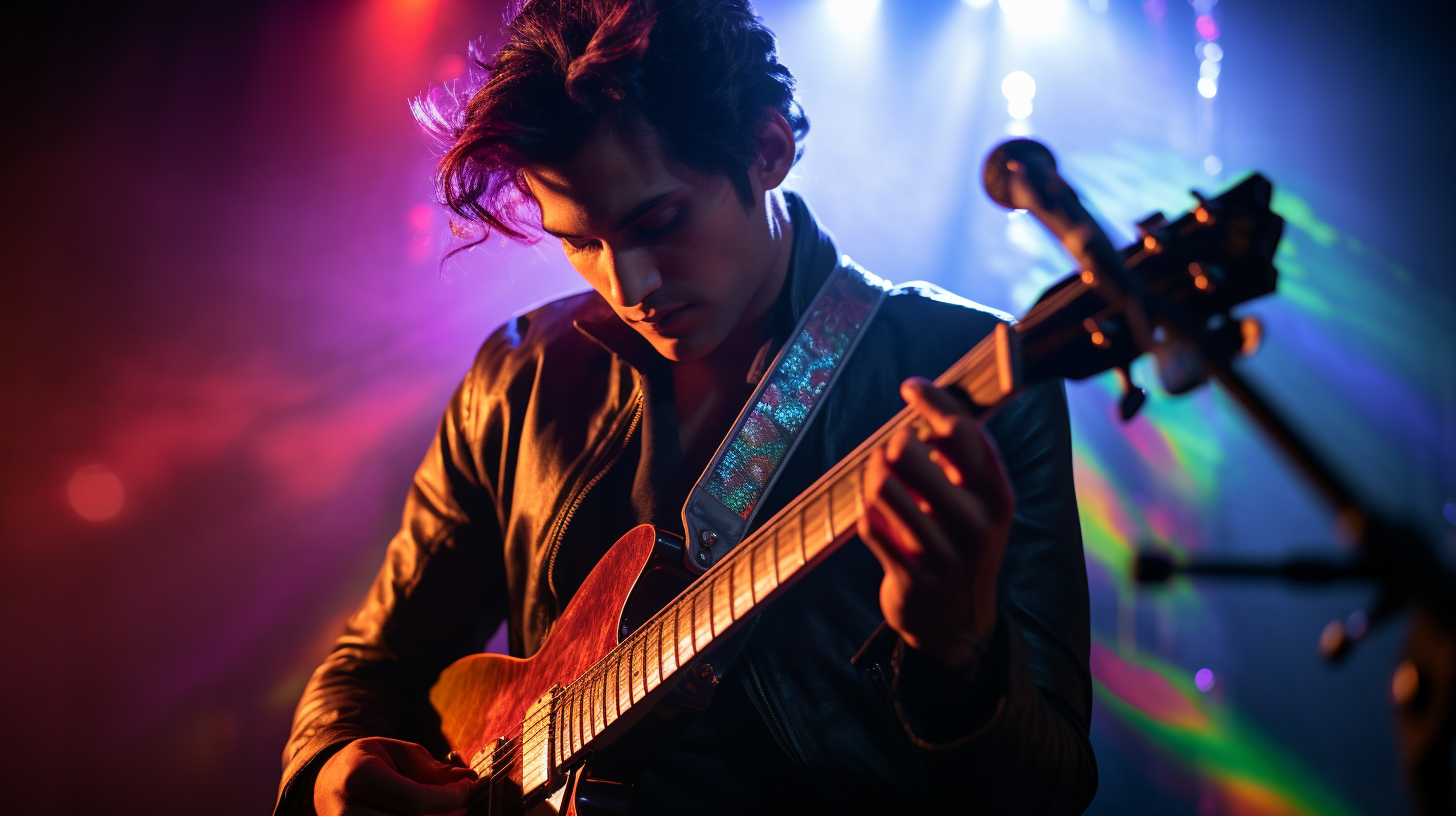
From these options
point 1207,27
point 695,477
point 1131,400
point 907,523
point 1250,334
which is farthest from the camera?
point 1207,27

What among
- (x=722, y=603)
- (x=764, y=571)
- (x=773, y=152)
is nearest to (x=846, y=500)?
(x=764, y=571)

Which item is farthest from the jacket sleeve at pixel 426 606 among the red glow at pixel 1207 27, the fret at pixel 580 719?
the red glow at pixel 1207 27

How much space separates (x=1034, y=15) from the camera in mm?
3977

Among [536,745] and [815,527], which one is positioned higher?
[815,527]

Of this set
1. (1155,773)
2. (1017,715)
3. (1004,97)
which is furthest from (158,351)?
(1155,773)

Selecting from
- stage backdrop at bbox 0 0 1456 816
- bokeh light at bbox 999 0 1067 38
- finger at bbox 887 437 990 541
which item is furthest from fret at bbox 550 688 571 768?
bokeh light at bbox 999 0 1067 38

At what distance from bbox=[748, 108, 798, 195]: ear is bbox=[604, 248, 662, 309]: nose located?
1.17ft

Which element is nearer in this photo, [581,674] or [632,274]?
[581,674]

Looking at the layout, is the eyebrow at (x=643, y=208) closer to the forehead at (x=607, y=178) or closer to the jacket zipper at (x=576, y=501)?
the forehead at (x=607, y=178)

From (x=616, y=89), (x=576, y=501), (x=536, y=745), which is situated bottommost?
(x=536, y=745)

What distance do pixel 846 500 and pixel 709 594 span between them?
321 mm

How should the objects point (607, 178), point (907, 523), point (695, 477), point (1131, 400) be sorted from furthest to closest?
point (695, 477), point (607, 178), point (907, 523), point (1131, 400)

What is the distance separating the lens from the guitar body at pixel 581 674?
1.28m

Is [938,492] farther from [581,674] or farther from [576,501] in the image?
[576,501]
